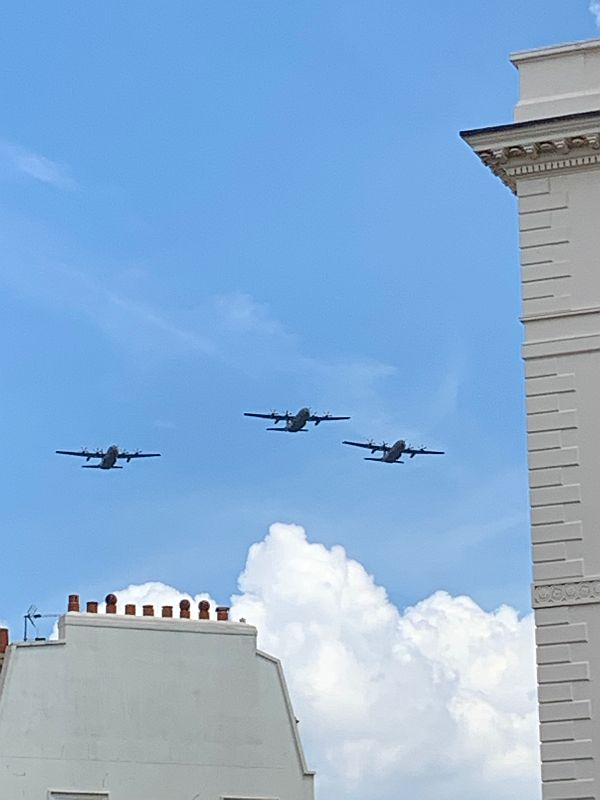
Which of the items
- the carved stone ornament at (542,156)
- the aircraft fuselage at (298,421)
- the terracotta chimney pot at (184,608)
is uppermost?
the aircraft fuselage at (298,421)

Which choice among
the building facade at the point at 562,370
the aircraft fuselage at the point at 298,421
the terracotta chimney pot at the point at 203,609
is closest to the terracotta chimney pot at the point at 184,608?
the terracotta chimney pot at the point at 203,609

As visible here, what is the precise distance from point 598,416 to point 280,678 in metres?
13.9

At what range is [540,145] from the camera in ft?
144

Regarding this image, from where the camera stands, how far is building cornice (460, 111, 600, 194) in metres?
43.3

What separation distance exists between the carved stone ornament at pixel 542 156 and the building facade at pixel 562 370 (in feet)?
0.07

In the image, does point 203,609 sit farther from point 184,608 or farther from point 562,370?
point 562,370

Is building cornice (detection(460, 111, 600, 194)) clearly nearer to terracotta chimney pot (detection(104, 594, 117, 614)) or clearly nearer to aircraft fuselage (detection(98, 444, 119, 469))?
terracotta chimney pot (detection(104, 594, 117, 614))

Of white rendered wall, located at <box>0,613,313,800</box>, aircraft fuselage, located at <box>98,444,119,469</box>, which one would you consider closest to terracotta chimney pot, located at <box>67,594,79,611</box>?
white rendered wall, located at <box>0,613,313,800</box>

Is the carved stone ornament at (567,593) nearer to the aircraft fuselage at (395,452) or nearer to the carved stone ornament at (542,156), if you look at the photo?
the carved stone ornament at (542,156)

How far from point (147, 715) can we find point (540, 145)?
1671 cm

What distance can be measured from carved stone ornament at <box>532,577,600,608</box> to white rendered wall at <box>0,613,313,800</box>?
12382mm

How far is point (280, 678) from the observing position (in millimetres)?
53156

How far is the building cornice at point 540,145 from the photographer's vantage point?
43.3 meters

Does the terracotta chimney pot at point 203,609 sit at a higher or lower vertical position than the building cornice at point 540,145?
lower
